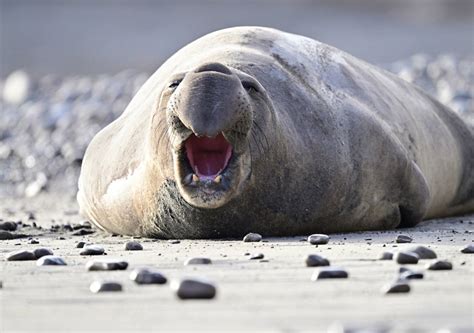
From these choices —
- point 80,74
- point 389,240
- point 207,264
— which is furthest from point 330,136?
point 80,74

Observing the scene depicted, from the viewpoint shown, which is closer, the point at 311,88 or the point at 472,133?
the point at 311,88

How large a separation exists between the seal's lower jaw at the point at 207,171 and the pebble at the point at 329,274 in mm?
1372

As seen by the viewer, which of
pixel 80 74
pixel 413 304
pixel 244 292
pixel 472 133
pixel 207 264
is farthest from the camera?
pixel 80 74

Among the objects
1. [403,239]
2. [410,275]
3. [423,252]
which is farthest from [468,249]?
[410,275]

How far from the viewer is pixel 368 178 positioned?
7.08m

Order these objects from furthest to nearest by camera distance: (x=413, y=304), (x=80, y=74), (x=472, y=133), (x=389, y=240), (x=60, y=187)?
(x=80, y=74)
(x=60, y=187)
(x=472, y=133)
(x=389, y=240)
(x=413, y=304)

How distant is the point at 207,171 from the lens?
20.3ft

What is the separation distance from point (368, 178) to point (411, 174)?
1.18ft

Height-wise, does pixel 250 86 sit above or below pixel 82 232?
above

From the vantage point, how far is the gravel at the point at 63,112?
12555 mm

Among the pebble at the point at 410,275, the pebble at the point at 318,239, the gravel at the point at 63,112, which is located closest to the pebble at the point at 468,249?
the pebble at the point at 318,239

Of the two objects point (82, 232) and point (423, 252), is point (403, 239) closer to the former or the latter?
point (423, 252)

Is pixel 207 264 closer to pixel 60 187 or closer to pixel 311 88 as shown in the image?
pixel 311 88

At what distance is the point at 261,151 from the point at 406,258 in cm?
139
